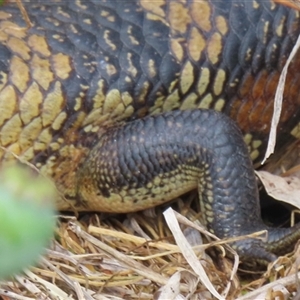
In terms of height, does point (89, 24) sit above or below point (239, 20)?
below

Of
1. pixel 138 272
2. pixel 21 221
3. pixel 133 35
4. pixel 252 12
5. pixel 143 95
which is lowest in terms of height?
pixel 138 272

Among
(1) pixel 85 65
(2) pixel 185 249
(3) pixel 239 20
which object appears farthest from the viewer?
(3) pixel 239 20

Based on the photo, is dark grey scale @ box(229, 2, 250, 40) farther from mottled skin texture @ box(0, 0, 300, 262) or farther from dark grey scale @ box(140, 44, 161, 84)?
dark grey scale @ box(140, 44, 161, 84)

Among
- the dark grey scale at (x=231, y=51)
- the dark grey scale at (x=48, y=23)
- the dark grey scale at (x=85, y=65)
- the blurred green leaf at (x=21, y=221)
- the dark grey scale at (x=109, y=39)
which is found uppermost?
the blurred green leaf at (x=21, y=221)

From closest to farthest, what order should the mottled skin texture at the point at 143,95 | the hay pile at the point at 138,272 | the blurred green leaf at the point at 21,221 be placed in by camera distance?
the blurred green leaf at the point at 21,221
the hay pile at the point at 138,272
the mottled skin texture at the point at 143,95

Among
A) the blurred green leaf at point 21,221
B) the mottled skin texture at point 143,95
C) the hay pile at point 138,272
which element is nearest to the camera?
the blurred green leaf at point 21,221

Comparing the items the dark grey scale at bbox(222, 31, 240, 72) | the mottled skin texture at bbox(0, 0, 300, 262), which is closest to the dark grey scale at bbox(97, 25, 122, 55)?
the mottled skin texture at bbox(0, 0, 300, 262)

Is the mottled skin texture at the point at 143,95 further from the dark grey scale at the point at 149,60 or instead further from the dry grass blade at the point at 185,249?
the dry grass blade at the point at 185,249

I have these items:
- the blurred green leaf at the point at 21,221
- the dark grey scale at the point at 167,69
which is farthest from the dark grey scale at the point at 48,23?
the blurred green leaf at the point at 21,221

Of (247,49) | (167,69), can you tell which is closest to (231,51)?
(247,49)

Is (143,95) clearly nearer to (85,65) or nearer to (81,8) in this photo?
(85,65)
